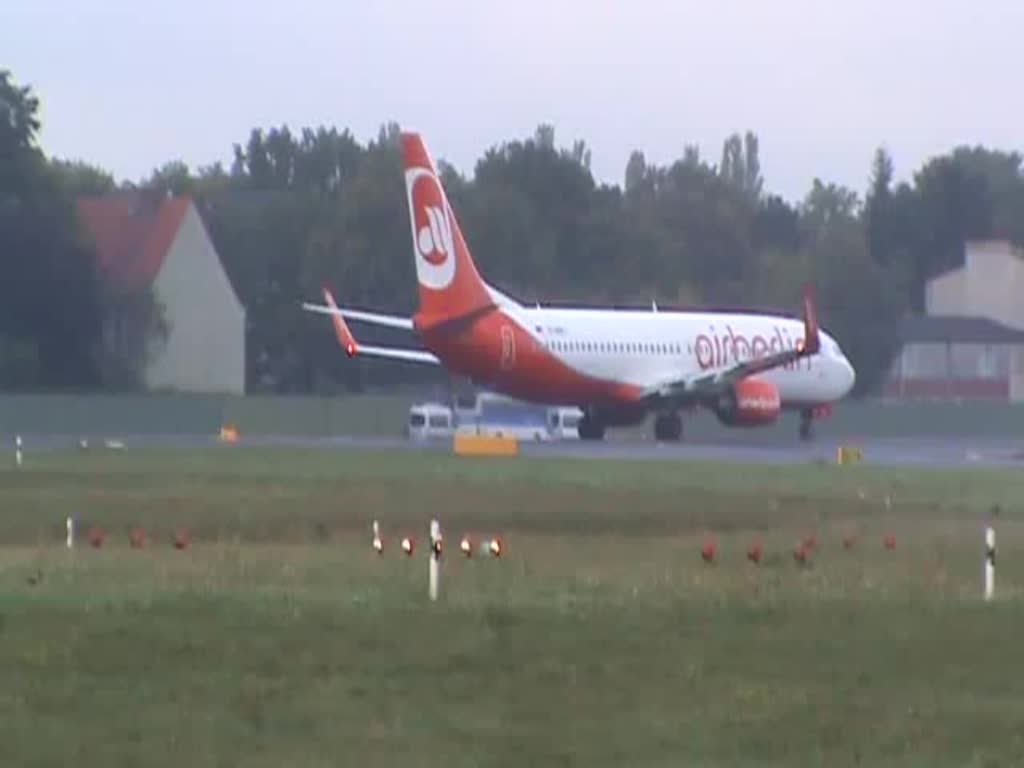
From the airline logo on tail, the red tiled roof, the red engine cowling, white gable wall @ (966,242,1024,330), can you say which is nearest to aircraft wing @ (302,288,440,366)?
the airline logo on tail

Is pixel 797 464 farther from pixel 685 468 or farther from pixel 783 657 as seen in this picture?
pixel 783 657

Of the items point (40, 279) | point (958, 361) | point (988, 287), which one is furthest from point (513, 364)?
point (988, 287)

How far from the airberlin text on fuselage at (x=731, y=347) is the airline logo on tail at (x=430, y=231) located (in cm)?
1012

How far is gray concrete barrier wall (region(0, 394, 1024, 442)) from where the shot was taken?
8075 cm

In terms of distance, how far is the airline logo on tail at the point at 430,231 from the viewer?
7006 cm

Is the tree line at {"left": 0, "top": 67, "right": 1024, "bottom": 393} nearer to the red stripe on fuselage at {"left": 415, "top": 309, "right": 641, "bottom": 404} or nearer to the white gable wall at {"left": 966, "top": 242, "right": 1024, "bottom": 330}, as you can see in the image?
the white gable wall at {"left": 966, "top": 242, "right": 1024, "bottom": 330}

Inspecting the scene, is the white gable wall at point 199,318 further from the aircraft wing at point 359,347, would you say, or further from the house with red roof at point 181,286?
the aircraft wing at point 359,347

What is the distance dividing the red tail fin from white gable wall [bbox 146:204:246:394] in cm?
3090

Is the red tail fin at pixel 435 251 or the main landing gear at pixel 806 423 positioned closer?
the red tail fin at pixel 435 251

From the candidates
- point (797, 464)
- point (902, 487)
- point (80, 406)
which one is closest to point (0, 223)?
point (80, 406)

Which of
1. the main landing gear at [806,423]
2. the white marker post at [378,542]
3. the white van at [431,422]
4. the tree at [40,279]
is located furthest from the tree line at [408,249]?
the white marker post at [378,542]

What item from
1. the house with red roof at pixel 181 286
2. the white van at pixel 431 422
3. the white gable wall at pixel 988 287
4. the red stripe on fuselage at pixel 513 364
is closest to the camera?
the red stripe on fuselage at pixel 513 364

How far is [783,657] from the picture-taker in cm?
1894

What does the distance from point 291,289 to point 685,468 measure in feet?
202
